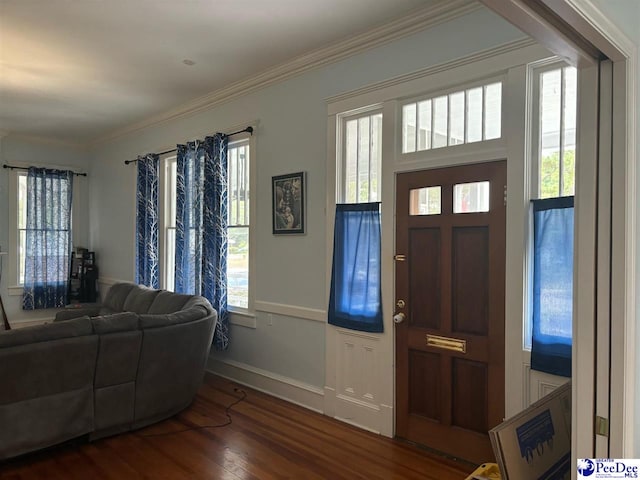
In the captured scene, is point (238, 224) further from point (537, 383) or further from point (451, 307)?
point (537, 383)

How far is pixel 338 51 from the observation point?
378 cm

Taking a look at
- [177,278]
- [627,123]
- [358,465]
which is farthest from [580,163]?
[177,278]

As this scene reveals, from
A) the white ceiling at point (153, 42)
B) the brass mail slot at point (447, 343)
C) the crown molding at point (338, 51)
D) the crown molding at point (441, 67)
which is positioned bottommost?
the brass mail slot at point (447, 343)

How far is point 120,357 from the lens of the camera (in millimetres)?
3297

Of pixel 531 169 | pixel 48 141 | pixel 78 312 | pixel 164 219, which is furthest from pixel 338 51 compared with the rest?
pixel 48 141

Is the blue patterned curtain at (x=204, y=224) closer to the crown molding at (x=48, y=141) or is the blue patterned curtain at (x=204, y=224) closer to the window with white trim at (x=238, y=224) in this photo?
the window with white trim at (x=238, y=224)

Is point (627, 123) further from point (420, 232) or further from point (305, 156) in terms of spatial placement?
point (305, 156)

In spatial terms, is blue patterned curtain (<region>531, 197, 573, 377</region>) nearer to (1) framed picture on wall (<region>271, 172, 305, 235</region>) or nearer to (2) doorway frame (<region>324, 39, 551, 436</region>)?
(2) doorway frame (<region>324, 39, 551, 436</region>)

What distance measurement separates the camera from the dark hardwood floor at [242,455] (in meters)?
2.91

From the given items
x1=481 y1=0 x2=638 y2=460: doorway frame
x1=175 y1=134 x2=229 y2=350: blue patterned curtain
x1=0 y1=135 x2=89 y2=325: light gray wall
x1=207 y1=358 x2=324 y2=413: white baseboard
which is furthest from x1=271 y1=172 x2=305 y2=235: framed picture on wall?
x1=0 y1=135 x2=89 y2=325: light gray wall

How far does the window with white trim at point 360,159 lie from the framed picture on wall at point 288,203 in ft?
1.53

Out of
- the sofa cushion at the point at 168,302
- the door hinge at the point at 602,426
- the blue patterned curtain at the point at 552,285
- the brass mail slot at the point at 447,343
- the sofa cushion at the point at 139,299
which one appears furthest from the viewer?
the sofa cushion at the point at 139,299

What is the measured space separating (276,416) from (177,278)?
2402mm

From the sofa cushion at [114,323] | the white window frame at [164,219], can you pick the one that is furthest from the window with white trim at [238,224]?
the sofa cushion at [114,323]
